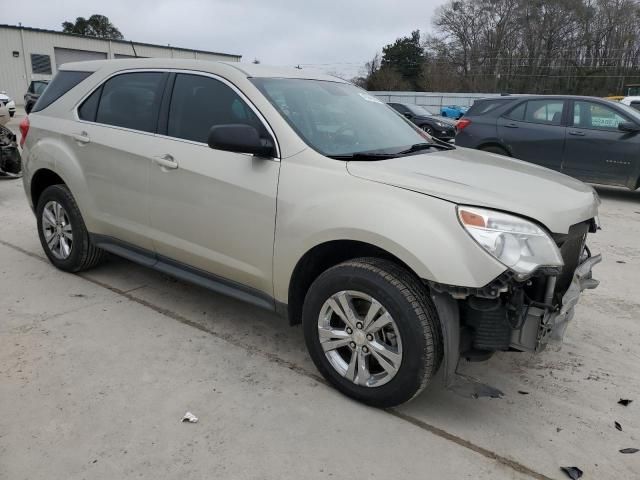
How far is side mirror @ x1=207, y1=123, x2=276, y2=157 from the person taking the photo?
2961mm

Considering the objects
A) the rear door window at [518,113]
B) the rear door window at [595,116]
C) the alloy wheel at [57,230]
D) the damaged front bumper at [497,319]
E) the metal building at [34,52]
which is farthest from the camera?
the metal building at [34,52]

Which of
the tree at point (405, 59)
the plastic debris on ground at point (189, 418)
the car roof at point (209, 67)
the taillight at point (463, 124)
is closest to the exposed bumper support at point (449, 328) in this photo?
the plastic debris on ground at point (189, 418)

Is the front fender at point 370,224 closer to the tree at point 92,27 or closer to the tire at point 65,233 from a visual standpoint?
the tire at point 65,233

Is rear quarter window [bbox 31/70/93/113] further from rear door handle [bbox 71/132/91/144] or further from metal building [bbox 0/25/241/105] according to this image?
metal building [bbox 0/25/241/105]

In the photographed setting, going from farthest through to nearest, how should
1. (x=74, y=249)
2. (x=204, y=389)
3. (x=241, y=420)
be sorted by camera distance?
(x=74, y=249) → (x=204, y=389) → (x=241, y=420)

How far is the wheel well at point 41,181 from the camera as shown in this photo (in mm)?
4590

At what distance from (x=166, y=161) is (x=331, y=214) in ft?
4.51

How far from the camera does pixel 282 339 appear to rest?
144 inches

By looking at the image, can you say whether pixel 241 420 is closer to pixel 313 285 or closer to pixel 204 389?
pixel 204 389

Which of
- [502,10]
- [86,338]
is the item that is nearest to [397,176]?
[86,338]

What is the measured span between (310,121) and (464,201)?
46.8 inches

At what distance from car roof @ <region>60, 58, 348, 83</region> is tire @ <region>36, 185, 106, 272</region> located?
107 cm

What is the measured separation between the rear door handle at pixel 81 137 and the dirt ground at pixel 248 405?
4.01 feet

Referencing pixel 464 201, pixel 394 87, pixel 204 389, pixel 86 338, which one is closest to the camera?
pixel 464 201
